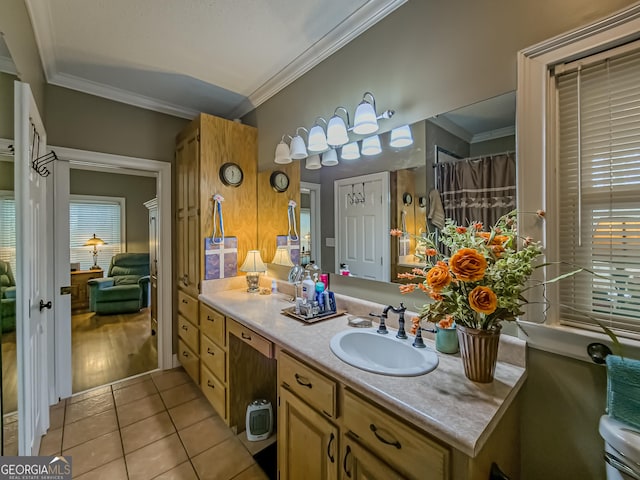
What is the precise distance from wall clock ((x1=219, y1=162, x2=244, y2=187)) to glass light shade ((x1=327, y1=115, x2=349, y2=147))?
1.08m

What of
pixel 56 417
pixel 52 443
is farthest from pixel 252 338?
pixel 56 417

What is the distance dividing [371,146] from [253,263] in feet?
4.50

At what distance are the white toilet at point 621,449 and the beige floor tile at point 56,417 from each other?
9.96 feet

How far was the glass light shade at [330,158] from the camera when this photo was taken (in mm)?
1883

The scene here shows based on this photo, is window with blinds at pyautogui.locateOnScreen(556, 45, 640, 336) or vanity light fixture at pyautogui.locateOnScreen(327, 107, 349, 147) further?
vanity light fixture at pyautogui.locateOnScreen(327, 107, 349, 147)

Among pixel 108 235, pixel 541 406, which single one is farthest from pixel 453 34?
pixel 108 235

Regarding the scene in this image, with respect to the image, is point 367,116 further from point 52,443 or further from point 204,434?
point 52,443

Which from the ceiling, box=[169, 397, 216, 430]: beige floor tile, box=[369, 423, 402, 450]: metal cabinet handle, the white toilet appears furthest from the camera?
box=[169, 397, 216, 430]: beige floor tile

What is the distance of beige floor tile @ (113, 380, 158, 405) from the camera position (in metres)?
2.32


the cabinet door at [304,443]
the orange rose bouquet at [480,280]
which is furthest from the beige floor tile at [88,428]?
the orange rose bouquet at [480,280]

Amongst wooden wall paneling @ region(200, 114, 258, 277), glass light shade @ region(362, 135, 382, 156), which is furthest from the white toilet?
wooden wall paneling @ region(200, 114, 258, 277)

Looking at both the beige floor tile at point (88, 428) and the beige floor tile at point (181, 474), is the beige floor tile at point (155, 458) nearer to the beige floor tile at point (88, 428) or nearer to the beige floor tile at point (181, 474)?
the beige floor tile at point (181, 474)

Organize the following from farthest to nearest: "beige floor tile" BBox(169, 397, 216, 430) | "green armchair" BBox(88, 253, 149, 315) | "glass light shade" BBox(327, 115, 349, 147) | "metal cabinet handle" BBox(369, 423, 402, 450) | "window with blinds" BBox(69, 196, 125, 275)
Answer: "window with blinds" BBox(69, 196, 125, 275) < "green armchair" BBox(88, 253, 149, 315) < "beige floor tile" BBox(169, 397, 216, 430) < "glass light shade" BBox(327, 115, 349, 147) < "metal cabinet handle" BBox(369, 423, 402, 450)

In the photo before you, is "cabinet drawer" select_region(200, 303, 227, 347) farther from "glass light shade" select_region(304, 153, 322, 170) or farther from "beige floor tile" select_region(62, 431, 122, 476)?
"glass light shade" select_region(304, 153, 322, 170)
